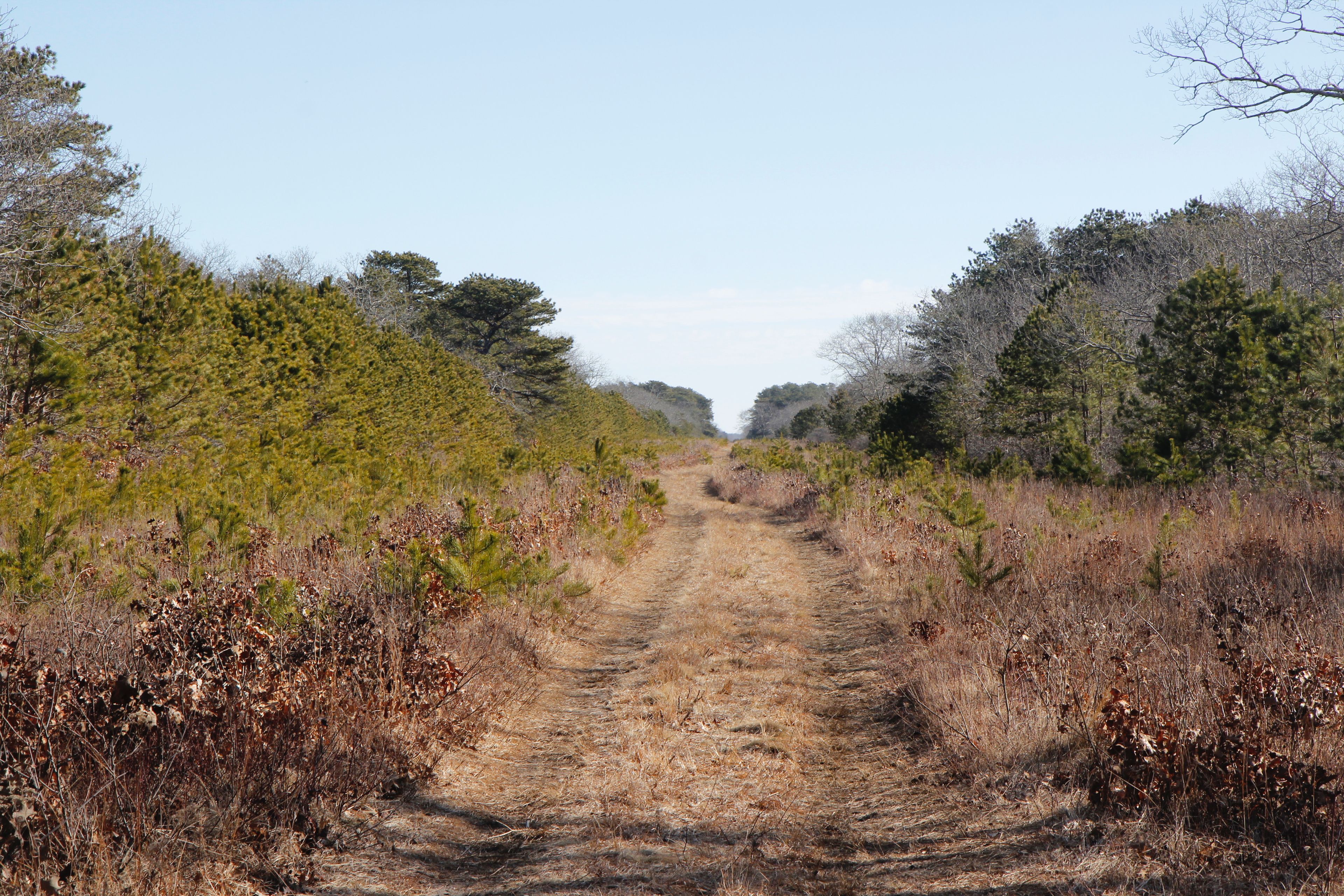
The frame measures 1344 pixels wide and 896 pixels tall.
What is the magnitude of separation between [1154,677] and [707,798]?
258cm

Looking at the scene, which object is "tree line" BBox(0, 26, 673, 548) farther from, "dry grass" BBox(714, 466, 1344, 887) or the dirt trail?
"dry grass" BBox(714, 466, 1344, 887)

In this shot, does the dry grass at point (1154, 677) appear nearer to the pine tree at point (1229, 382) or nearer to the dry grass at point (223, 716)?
the dry grass at point (223, 716)

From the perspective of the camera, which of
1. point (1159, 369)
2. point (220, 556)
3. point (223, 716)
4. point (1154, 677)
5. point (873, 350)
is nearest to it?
point (223, 716)

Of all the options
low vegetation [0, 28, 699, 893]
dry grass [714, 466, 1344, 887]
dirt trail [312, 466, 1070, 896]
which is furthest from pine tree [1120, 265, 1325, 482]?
dirt trail [312, 466, 1070, 896]

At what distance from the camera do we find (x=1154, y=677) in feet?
15.4

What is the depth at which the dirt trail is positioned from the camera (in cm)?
362

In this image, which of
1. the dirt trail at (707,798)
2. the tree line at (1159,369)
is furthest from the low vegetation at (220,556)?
the tree line at (1159,369)

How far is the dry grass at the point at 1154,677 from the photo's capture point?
3.48 metres

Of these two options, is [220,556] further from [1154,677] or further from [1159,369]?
[1159,369]

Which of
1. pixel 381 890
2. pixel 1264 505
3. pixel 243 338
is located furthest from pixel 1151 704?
pixel 243 338

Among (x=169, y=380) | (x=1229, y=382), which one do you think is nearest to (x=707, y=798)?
(x=169, y=380)

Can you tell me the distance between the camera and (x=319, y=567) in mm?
6863

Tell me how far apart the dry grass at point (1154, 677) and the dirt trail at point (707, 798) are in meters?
0.37

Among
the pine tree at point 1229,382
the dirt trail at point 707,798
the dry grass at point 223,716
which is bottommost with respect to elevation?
the dirt trail at point 707,798
